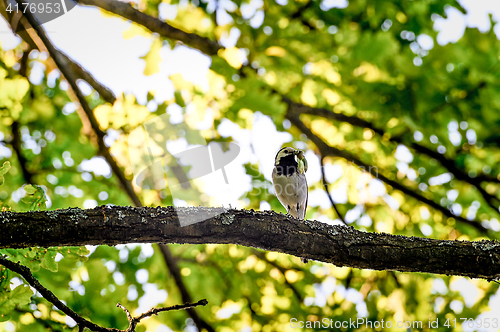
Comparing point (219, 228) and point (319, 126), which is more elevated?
point (319, 126)

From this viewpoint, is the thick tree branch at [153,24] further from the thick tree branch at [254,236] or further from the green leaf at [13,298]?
the green leaf at [13,298]

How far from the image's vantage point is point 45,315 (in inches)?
148

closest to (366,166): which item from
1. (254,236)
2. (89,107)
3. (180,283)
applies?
(180,283)

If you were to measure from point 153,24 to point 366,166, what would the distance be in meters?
3.38

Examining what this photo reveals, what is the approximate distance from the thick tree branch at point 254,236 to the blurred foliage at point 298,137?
1397 millimetres

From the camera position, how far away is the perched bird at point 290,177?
543 cm

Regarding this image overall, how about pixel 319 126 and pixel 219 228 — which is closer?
pixel 219 228

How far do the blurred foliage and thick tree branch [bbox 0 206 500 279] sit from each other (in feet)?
4.58

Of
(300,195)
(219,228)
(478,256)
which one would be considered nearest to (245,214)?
(219,228)

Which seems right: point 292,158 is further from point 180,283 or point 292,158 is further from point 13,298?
point 13,298

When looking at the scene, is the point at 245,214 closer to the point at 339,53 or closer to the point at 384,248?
the point at 384,248

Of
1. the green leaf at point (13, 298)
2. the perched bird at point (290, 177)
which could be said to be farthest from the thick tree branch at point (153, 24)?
the green leaf at point (13, 298)

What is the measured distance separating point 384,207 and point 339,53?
2.51 m

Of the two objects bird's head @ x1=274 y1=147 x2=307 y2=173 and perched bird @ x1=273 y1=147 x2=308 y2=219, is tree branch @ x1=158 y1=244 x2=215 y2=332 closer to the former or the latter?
perched bird @ x1=273 y1=147 x2=308 y2=219
